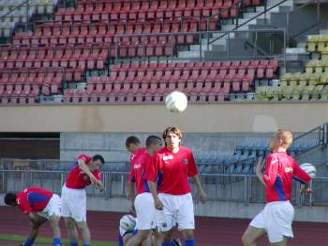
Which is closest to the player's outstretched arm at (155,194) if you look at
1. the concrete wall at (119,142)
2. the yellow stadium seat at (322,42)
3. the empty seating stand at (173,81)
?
the concrete wall at (119,142)

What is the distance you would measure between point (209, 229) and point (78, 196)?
6.43 m

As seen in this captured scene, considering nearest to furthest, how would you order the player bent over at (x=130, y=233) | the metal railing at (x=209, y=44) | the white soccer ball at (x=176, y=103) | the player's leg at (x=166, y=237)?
1. the player's leg at (x=166, y=237)
2. the player bent over at (x=130, y=233)
3. the white soccer ball at (x=176, y=103)
4. the metal railing at (x=209, y=44)

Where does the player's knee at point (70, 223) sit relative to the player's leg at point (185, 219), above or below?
below

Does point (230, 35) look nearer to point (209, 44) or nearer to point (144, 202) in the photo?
point (209, 44)

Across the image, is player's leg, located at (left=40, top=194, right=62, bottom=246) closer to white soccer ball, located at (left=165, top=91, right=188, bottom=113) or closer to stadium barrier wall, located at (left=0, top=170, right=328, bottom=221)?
white soccer ball, located at (left=165, top=91, right=188, bottom=113)

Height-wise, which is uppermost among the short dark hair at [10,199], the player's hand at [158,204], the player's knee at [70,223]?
the player's hand at [158,204]

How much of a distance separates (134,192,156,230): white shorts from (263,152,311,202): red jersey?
200 centimetres

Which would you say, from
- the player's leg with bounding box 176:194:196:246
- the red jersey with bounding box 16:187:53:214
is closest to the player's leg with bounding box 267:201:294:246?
the player's leg with bounding box 176:194:196:246

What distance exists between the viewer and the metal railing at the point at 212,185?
24547 mm

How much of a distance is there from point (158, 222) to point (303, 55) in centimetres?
1842

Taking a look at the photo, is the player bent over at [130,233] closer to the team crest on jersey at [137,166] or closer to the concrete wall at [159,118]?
the team crest on jersey at [137,166]

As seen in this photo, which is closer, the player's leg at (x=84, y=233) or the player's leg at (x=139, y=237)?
the player's leg at (x=139, y=237)

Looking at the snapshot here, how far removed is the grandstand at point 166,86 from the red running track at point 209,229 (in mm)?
1092

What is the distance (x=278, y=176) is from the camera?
13.5 meters
